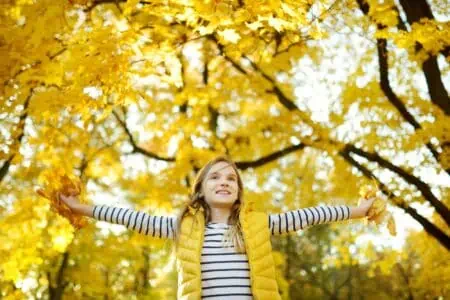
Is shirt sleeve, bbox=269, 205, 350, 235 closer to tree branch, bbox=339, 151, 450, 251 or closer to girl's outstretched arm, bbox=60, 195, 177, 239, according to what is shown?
girl's outstretched arm, bbox=60, 195, 177, 239

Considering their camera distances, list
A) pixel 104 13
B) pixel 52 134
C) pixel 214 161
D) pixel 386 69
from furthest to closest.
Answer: pixel 104 13 < pixel 386 69 < pixel 52 134 < pixel 214 161

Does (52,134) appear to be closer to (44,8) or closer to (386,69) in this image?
(44,8)

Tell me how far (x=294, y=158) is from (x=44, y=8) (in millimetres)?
5509

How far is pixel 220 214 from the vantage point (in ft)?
10.5

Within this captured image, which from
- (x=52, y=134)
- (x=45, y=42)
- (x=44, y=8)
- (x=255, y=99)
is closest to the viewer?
(x=44, y=8)

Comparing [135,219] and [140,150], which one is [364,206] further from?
[140,150]

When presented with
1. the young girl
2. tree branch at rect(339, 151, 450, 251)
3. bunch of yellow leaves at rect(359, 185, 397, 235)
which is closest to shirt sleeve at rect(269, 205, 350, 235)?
the young girl

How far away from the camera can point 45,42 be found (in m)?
4.46

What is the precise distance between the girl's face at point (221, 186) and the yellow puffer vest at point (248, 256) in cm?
12

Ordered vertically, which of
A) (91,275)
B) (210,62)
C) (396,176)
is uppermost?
(210,62)

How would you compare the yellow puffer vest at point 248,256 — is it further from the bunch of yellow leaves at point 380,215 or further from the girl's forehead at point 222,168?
the bunch of yellow leaves at point 380,215

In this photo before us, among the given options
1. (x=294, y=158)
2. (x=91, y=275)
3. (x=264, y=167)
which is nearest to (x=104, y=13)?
(x=264, y=167)

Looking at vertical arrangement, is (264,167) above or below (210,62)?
below

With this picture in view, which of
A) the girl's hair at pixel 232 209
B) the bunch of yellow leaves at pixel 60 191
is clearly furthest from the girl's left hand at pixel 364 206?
the bunch of yellow leaves at pixel 60 191
